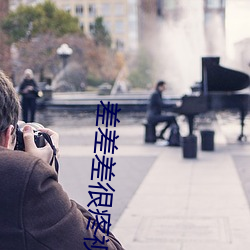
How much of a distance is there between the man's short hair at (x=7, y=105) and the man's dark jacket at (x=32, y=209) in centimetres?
13

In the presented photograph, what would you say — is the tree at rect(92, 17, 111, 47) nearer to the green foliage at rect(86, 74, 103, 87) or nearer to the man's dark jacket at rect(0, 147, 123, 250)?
the green foliage at rect(86, 74, 103, 87)

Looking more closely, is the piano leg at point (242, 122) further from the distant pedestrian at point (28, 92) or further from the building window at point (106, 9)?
the building window at point (106, 9)

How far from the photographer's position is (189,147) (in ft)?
39.8

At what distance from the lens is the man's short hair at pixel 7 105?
5.98ft

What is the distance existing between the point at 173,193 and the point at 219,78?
646 cm

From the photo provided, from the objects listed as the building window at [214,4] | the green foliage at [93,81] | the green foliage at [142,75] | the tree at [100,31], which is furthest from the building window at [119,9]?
the green foliage at [93,81]

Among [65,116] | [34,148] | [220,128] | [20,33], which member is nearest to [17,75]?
[20,33]

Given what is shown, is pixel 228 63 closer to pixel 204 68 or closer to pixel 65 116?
pixel 65 116

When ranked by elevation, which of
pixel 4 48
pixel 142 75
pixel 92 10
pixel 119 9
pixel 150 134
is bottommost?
pixel 142 75

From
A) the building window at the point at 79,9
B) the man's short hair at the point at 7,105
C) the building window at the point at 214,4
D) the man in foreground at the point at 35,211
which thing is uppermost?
the building window at the point at 79,9

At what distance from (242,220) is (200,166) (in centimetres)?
434

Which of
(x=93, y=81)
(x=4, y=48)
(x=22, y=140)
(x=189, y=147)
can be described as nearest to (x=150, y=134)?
(x=189, y=147)

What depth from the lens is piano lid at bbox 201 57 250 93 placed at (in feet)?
47.1

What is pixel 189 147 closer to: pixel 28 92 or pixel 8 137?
pixel 28 92
